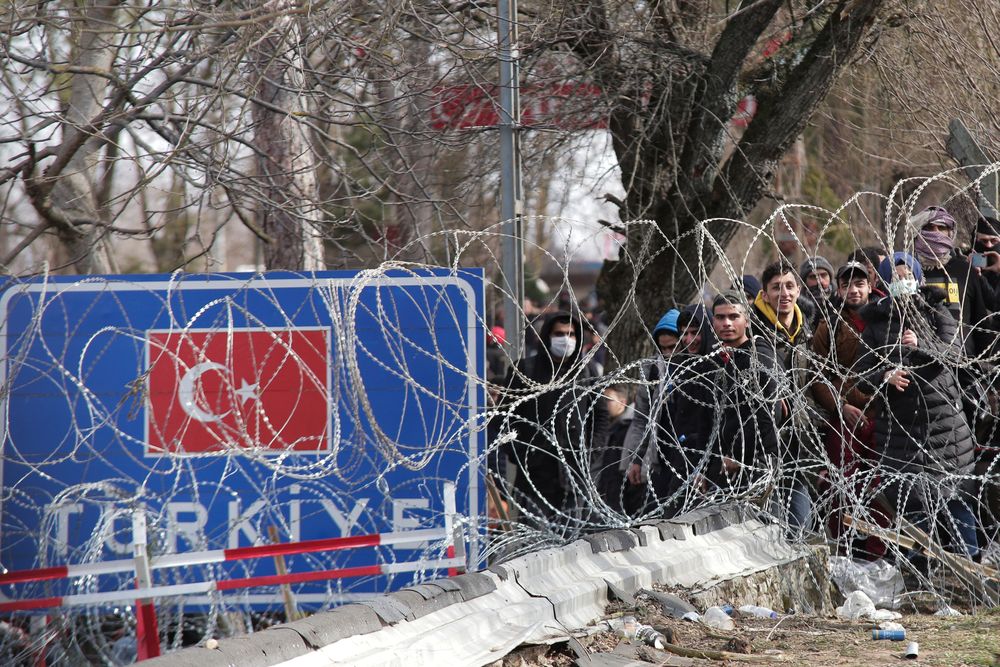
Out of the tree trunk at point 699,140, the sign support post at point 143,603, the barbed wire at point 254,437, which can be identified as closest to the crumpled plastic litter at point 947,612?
the barbed wire at point 254,437

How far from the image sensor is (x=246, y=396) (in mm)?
5270

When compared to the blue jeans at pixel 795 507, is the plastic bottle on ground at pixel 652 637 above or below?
below

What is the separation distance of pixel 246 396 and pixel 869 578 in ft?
10.2

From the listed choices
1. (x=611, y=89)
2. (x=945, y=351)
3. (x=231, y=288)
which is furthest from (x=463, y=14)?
(x=945, y=351)

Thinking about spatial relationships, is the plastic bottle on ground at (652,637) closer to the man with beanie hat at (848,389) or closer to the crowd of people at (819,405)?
the crowd of people at (819,405)

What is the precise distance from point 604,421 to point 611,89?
8.82 feet

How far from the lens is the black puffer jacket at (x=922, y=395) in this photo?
19.1 feet

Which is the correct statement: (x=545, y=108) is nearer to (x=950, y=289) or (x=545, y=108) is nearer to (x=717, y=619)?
(x=950, y=289)

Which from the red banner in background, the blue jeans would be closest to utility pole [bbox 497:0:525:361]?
the red banner in background

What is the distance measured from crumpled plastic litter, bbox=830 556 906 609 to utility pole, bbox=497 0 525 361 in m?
2.01

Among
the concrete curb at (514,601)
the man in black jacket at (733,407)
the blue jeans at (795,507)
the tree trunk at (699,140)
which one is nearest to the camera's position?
the concrete curb at (514,601)

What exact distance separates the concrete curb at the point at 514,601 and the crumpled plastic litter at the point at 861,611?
39 centimetres

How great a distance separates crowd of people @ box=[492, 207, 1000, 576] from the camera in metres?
5.52

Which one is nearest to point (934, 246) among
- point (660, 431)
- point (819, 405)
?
point (819, 405)
